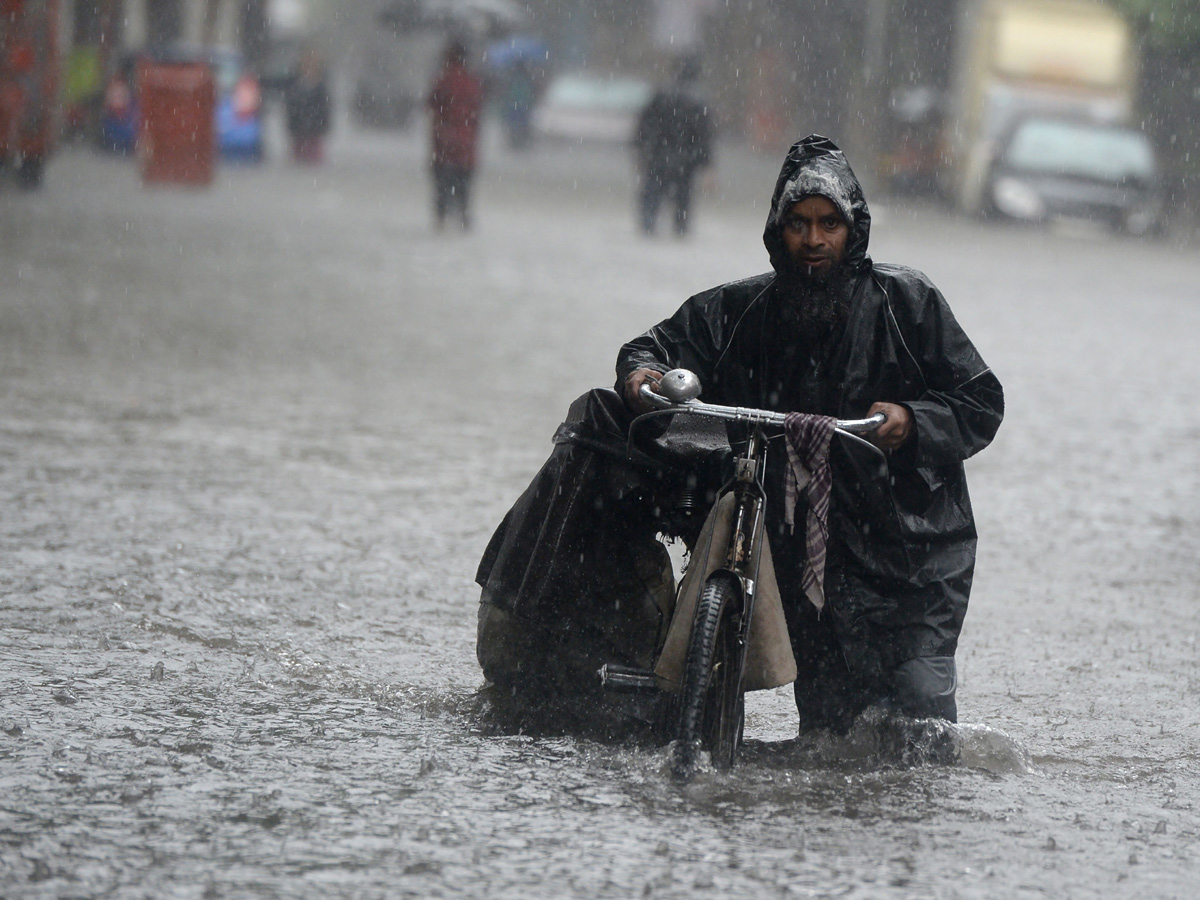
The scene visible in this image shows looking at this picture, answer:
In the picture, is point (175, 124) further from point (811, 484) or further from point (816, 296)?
point (811, 484)

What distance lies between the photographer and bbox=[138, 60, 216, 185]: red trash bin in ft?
81.6

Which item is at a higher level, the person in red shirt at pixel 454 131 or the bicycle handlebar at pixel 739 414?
the person in red shirt at pixel 454 131

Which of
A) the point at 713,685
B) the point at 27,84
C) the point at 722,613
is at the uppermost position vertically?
the point at 27,84

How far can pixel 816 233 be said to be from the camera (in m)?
4.62

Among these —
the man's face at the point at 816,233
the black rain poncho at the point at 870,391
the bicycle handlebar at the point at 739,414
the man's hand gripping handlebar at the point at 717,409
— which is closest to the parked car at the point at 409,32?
the black rain poncho at the point at 870,391

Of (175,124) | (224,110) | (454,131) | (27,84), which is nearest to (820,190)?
(454,131)

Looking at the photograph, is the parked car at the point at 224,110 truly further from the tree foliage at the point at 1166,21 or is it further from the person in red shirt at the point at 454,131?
the tree foliage at the point at 1166,21

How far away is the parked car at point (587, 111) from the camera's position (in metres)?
44.4

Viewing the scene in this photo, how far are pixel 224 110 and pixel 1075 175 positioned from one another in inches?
491

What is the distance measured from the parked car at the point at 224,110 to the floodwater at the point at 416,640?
622 inches

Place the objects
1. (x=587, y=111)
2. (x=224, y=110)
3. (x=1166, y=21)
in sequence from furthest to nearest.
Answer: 1. (x=587, y=111)
2. (x=1166, y=21)
3. (x=224, y=110)

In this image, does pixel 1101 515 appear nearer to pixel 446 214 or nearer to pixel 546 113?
pixel 446 214

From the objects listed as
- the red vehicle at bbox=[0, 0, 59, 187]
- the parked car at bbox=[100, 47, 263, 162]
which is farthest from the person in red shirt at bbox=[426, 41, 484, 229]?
the parked car at bbox=[100, 47, 263, 162]

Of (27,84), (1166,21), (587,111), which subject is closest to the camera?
(27,84)
